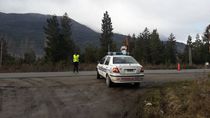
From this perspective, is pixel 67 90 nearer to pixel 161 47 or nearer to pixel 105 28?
pixel 105 28

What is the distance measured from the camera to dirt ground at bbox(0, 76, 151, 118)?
7.33 m

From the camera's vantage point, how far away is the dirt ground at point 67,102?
24.0 feet

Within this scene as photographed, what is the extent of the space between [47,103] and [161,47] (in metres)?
83.3

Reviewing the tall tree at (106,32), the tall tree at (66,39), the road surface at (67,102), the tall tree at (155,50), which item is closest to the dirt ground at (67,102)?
the road surface at (67,102)

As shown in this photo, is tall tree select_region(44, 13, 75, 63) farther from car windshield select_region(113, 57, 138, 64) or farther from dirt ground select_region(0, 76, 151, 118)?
dirt ground select_region(0, 76, 151, 118)

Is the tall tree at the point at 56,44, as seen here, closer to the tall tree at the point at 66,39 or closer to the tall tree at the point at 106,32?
the tall tree at the point at 66,39

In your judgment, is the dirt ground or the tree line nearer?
the dirt ground

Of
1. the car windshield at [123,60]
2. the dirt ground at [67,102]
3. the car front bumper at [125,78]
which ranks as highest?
the car windshield at [123,60]

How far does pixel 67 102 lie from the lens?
8.88 metres

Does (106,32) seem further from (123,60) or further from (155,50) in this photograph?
(123,60)

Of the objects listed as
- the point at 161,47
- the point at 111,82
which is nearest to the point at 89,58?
the point at 161,47

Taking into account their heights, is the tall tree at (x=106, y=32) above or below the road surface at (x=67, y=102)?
above

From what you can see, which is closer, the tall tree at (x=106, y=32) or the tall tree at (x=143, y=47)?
the tall tree at (x=106, y=32)

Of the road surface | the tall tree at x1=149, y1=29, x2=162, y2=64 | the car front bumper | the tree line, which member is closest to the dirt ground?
the road surface
